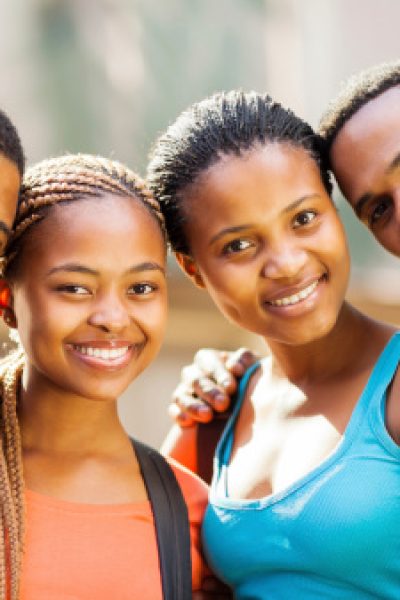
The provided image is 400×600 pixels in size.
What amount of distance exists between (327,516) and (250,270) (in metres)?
0.66

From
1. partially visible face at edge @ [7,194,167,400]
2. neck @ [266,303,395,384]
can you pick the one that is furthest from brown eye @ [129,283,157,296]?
neck @ [266,303,395,384]

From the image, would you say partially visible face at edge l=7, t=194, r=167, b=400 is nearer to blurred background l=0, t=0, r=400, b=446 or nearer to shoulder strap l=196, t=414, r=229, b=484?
shoulder strap l=196, t=414, r=229, b=484

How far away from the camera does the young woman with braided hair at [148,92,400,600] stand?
2562mm

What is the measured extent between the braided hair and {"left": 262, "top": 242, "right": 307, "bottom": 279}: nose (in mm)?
288

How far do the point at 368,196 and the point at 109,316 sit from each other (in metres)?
0.75

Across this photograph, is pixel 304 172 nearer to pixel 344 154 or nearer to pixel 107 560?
pixel 344 154

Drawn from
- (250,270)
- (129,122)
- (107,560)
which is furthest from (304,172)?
(129,122)

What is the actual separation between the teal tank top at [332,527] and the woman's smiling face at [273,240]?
24cm

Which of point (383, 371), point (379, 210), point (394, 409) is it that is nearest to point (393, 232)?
point (379, 210)

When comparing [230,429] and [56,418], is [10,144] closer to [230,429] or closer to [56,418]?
[56,418]

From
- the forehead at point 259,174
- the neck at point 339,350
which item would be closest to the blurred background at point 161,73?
the neck at point 339,350

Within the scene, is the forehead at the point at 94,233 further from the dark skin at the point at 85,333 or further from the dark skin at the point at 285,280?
the dark skin at the point at 285,280

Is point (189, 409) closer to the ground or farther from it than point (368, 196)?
closer to the ground

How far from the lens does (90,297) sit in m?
2.69
